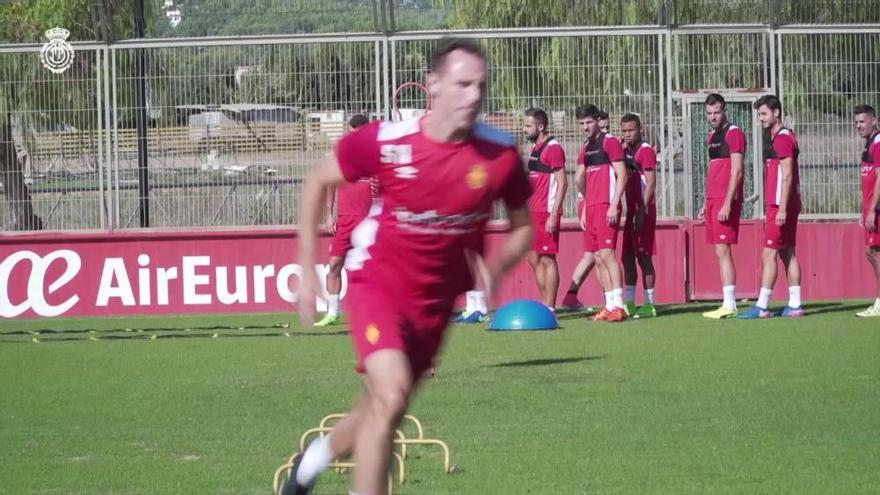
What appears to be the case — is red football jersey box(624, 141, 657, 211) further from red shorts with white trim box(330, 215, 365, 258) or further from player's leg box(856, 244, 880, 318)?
red shorts with white trim box(330, 215, 365, 258)

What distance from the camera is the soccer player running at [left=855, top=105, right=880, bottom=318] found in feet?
60.7

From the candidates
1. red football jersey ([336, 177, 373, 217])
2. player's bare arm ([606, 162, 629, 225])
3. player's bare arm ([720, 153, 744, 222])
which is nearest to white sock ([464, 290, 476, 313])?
red football jersey ([336, 177, 373, 217])

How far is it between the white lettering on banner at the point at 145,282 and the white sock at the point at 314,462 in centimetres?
1520

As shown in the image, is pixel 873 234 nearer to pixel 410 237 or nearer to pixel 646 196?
pixel 646 196

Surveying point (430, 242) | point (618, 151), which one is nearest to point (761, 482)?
point (430, 242)

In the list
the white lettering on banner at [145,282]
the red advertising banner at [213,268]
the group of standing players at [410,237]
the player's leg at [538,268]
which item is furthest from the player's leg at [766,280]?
the group of standing players at [410,237]

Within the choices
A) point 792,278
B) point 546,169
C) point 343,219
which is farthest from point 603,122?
point 343,219

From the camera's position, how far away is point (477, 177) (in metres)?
6.73

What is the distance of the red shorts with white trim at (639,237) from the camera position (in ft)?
65.5

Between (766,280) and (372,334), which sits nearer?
(372,334)

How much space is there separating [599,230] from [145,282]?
7.05m

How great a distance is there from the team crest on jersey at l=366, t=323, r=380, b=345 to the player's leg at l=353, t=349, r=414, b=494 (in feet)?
0.33

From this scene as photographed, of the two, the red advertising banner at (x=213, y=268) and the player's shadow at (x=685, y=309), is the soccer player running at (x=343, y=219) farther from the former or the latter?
the player's shadow at (x=685, y=309)

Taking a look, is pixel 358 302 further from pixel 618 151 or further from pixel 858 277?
pixel 858 277
